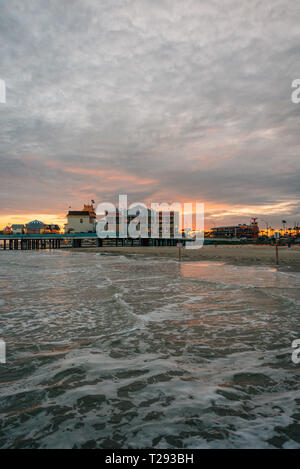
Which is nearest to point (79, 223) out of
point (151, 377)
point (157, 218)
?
point (157, 218)

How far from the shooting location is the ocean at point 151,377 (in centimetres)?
346

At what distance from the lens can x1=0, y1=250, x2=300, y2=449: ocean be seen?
3459 millimetres

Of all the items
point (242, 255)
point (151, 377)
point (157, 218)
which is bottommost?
point (242, 255)

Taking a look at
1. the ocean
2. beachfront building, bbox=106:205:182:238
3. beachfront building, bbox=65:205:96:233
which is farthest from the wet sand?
beachfront building, bbox=65:205:96:233

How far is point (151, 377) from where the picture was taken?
5.00 m

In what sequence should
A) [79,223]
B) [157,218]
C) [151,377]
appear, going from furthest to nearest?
[157,218], [79,223], [151,377]

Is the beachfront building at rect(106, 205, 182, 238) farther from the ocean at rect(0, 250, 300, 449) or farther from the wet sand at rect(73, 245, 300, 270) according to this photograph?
the ocean at rect(0, 250, 300, 449)

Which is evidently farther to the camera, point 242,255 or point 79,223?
point 79,223

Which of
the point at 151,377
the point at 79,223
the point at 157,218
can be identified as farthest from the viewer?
the point at 157,218

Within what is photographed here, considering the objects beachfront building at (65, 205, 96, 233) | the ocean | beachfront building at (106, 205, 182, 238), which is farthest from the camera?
beachfront building at (106, 205, 182, 238)

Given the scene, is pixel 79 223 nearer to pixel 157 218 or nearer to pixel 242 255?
pixel 157 218
